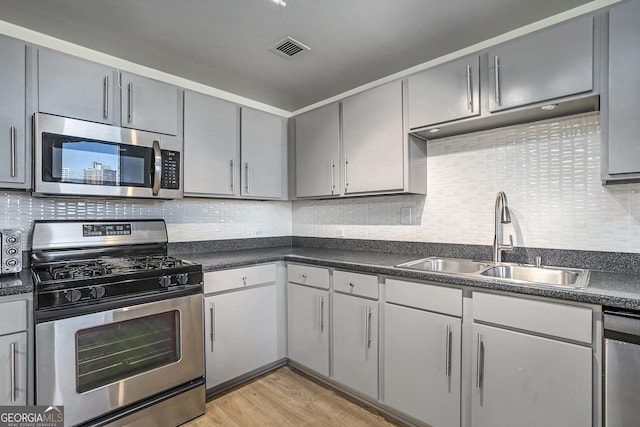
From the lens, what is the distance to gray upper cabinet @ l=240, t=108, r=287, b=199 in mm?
2719

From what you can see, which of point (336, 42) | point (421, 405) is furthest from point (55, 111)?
point (421, 405)

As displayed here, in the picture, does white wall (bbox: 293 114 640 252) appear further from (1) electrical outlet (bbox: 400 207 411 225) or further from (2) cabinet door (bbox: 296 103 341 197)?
(2) cabinet door (bbox: 296 103 341 197)

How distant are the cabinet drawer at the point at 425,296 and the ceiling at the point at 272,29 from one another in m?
1.58

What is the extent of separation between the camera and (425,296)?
1756 millimetres

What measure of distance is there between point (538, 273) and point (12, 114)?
311 centimetres

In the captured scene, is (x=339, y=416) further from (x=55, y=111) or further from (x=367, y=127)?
(x=55, y=111)

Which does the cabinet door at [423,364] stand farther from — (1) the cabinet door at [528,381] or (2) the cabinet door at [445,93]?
(2) the cabinet door at [445,93]

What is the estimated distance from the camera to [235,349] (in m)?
2.27

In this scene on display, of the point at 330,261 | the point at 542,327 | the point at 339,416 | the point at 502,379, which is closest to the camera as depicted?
the point at 542,327

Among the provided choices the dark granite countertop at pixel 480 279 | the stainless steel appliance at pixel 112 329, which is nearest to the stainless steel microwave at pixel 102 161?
the stainless steel appliance at pixel 112 329

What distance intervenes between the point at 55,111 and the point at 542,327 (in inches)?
111

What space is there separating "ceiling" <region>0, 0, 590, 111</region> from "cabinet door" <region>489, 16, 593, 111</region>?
10.3 inches

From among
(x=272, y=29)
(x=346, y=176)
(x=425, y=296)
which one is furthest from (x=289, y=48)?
(x=425, y=296)

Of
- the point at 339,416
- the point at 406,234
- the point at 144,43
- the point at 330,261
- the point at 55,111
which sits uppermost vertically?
the point at 144,43
